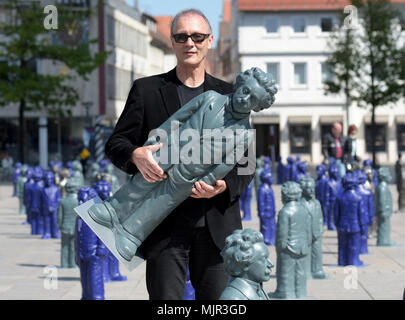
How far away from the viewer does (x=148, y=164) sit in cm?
374

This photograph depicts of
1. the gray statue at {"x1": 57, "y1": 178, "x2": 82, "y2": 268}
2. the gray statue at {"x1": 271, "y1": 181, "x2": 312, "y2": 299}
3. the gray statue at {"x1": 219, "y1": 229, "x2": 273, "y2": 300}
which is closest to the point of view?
the gray statue at {"x1": 219, "y1": 229, "x2": 273, "y2": 300}

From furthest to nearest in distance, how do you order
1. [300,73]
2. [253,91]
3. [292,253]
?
[300,73] → [292,253] → [253,91]

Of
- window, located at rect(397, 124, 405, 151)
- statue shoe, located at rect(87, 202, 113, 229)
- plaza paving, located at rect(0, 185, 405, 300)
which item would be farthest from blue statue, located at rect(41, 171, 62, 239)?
window, located at rect(397, 124, 405, 151)

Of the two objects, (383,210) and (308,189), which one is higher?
(308,189)

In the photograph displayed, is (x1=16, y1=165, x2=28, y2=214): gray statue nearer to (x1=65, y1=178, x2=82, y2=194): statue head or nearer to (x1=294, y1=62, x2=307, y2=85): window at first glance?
(x1=65, y1=178, x2=82, y2=194): statue head

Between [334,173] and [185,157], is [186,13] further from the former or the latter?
[334,173]

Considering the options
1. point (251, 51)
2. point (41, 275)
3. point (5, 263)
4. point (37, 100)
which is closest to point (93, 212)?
point (41, 275)

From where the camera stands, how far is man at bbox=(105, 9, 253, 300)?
13.1ft

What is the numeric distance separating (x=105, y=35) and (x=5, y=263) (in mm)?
45089

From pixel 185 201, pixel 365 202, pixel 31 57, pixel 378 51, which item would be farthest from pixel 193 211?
pixel 378 51

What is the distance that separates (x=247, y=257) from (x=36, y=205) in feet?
46.9

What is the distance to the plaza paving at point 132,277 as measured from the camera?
10163mm

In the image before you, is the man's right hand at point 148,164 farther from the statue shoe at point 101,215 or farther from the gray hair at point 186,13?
the gray hair at point 186,13

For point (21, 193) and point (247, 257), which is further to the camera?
point (21, 193)
